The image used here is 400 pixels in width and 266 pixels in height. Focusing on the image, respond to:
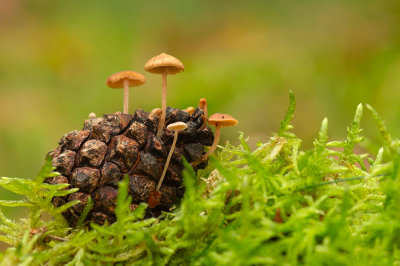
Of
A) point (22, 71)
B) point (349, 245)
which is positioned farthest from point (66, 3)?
point (349, 245)

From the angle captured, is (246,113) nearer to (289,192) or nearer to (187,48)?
(187,48)

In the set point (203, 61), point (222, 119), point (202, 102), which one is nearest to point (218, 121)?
point (222, 119)

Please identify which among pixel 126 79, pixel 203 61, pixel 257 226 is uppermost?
pixel 203 61

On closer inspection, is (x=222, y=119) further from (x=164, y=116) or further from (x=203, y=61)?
(x=203, y=61)

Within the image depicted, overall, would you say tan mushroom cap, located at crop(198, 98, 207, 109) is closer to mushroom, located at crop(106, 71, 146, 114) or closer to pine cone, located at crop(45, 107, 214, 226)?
pine cone, located at crop(45, 107, 214, 226)

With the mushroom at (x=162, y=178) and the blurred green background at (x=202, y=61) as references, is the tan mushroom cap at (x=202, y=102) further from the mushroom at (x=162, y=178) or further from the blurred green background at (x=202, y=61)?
the blurred green background at (x=202, y=61)

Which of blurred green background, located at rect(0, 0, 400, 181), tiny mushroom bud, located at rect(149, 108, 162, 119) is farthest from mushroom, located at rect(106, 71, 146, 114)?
blurred green background, located at rect(0, 0, 400, 181)
